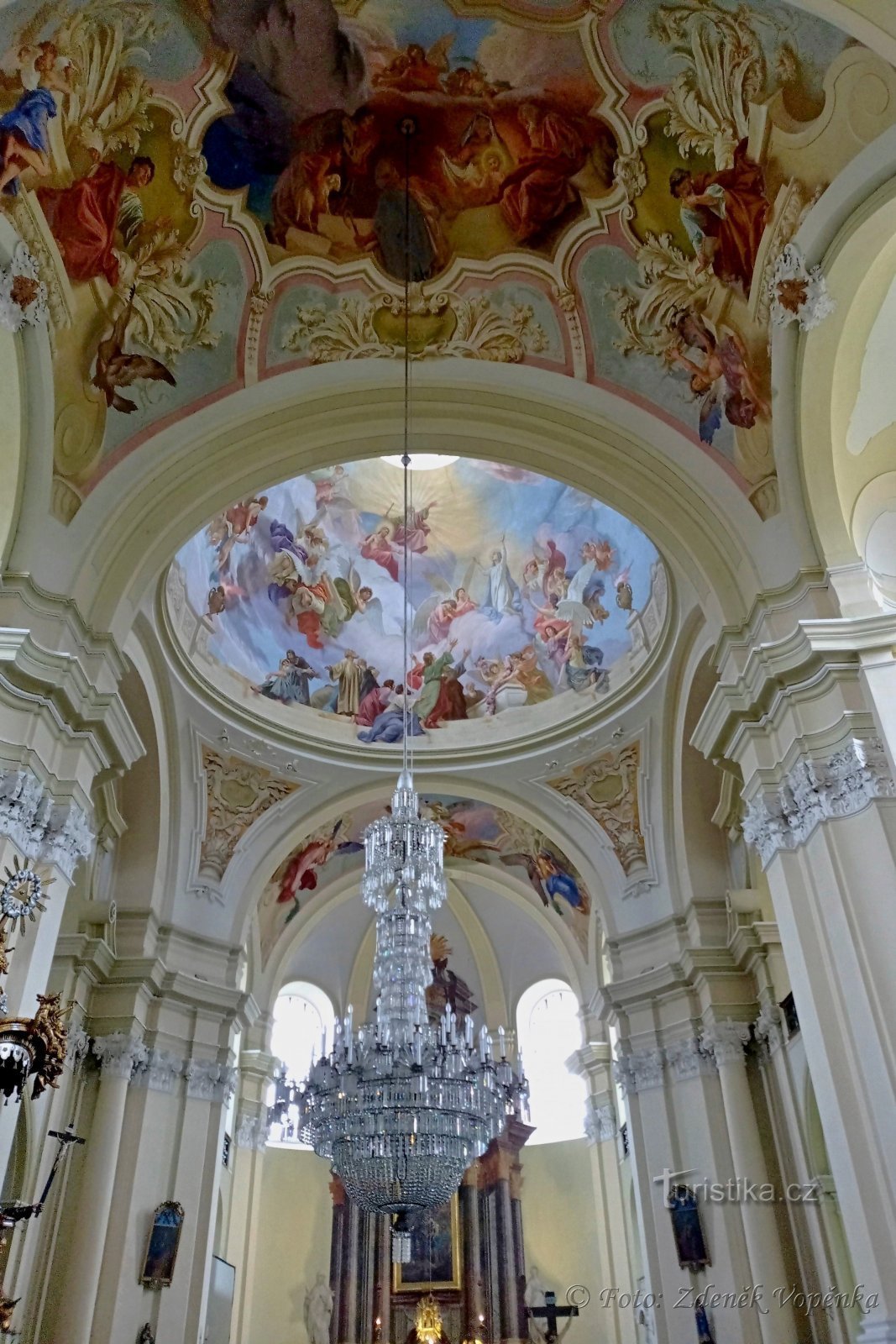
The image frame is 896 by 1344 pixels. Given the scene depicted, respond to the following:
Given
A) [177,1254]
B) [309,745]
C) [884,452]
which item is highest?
[309,745]

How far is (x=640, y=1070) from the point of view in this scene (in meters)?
12.7

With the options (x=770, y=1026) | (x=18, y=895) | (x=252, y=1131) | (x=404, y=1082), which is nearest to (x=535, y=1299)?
(x=252, y=1131)

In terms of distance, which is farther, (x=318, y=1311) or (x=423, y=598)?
(x=318, y=1311)

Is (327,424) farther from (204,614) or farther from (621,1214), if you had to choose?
(621,1214)

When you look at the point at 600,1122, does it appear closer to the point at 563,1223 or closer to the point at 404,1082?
the point at 563,1223

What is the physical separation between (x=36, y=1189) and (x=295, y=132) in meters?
9.99

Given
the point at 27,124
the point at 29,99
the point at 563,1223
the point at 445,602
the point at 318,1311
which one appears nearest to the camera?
the point at 29,99

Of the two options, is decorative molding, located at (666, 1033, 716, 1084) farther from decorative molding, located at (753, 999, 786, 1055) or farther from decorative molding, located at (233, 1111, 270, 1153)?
decorative molding, located at (233, 1111, 270, 1153)

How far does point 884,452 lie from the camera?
28.8 feet

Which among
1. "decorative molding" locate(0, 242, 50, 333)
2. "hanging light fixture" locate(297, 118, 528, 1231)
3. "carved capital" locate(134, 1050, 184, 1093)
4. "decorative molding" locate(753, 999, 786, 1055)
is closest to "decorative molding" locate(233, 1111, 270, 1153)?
"carved capital" locate(134, 1050, 184, 1093)

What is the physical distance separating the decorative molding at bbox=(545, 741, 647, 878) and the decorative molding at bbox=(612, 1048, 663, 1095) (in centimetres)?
237

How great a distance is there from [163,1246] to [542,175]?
11586mm

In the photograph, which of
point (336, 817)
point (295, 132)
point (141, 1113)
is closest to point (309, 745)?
point (336, 817)

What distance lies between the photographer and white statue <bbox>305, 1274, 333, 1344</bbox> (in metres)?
→ 15.7
